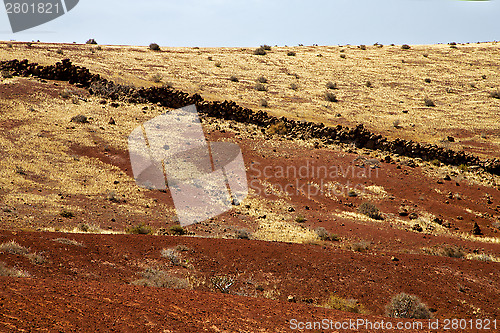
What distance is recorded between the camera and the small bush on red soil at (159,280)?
11.1m

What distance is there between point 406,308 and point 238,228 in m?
9.24

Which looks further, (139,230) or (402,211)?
→ (402,211)

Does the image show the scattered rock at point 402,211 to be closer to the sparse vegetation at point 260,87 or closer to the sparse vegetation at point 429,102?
the sparse vegetation at point 429,102

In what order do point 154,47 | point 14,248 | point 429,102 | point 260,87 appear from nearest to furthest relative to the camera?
point 14,248 → point 429,102 → point 260,87 → point 154,47

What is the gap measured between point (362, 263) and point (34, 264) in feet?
30.7

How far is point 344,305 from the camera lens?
37.6 feet

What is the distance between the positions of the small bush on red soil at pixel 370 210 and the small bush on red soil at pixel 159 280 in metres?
13.8

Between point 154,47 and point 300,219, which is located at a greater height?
point 154,47

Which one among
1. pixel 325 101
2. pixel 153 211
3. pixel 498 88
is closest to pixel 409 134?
pixel 325 101

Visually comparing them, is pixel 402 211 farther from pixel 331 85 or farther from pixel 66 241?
pixel 331 85

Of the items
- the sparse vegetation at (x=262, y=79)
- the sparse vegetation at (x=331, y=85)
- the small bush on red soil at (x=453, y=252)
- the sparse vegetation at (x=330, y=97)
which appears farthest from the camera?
the sparse vegetation at (x=331, y=85)

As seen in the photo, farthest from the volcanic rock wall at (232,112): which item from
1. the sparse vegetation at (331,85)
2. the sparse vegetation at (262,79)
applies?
the sparse vegetation at (331,85)

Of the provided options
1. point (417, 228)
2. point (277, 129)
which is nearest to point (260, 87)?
point (277, 129)

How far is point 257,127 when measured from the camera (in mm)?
33250
